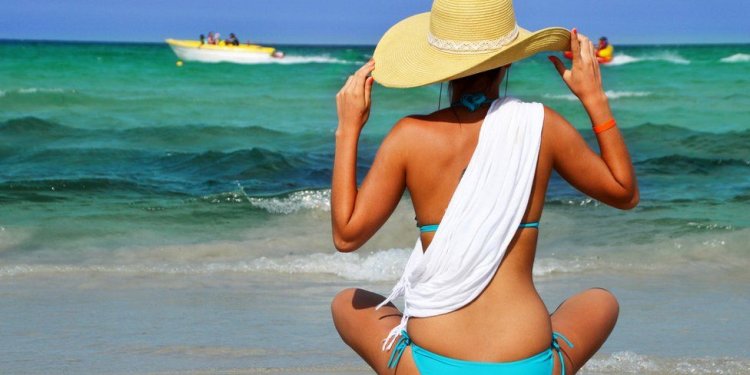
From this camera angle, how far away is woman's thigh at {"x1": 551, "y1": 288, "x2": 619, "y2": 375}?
271 centimetres

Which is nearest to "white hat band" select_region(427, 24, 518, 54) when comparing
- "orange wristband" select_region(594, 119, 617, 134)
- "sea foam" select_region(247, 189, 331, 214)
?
"orange wristband" select_region(594, 119, 617, 134)

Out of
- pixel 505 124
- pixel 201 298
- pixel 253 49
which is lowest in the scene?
pixel 253 49

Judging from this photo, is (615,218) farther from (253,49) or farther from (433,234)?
(253,49)

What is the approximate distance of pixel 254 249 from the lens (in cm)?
736

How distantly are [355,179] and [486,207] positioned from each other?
0.33 meters

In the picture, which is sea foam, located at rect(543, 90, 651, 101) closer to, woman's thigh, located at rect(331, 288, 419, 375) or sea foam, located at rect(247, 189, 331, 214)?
sea foam, located at rect(247, 189, 331, 214)

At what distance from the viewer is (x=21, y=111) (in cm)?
1831

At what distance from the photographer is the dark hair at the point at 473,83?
2.62 metres

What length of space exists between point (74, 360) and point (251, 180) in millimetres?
6649

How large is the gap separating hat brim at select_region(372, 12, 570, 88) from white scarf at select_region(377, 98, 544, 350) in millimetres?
116

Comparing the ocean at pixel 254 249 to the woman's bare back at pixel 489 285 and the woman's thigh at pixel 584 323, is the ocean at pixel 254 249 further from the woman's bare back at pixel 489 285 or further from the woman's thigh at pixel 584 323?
the woman's bare back at pixel 489 285

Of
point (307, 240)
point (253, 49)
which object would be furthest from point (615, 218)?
point (253, 49)

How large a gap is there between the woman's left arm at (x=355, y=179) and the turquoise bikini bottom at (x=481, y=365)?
1.06 ft

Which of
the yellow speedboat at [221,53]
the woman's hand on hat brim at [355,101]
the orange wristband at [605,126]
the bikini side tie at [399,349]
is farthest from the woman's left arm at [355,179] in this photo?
the yellow speedboat at [221,53]
